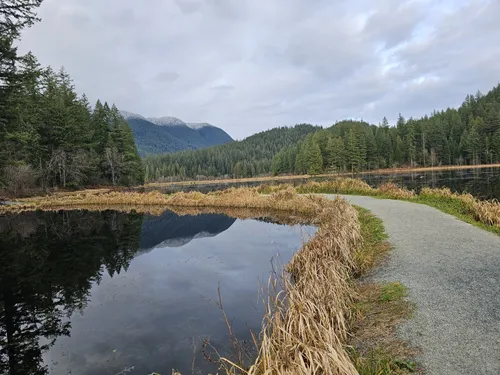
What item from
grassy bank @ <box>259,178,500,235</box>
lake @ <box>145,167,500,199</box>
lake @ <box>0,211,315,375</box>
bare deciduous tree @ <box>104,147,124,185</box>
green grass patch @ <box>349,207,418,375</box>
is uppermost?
bare deciduous tree @ <box>104,147,124,185</box>

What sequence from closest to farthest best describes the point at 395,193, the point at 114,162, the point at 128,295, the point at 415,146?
the point at 128,295
the point at 395,193
the point at 114,162
the point at 415,146

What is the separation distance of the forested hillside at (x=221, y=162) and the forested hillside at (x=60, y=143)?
5993 centimetres

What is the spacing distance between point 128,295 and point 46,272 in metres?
4.06

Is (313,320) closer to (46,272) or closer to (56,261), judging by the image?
(46,272)

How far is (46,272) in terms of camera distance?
10.2 metres

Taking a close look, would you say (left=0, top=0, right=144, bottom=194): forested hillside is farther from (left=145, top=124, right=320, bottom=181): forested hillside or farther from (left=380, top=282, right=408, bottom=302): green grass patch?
(left=145, top=124, right=320, bottom=181): forested hillside

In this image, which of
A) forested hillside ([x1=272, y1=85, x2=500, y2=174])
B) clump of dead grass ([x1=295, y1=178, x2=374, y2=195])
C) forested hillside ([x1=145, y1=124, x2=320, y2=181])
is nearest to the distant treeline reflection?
clump of dead grass ([x1=295, y1=178, x2=374, y2=195])

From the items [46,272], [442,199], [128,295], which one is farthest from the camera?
[442,199]

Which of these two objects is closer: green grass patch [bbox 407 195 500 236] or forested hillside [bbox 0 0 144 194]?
green grass patch [bbox 407 195 500 236]

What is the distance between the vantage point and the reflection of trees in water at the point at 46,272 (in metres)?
5.78

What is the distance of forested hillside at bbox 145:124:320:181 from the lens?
13062 centimetres

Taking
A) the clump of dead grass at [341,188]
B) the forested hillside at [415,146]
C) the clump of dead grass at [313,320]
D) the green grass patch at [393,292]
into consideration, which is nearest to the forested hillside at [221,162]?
the forested hillside at [415,146]

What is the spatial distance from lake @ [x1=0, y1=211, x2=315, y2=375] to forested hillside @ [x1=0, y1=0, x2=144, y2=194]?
14160 millimetres

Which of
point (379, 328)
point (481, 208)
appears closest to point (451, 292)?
point (379, 328)
